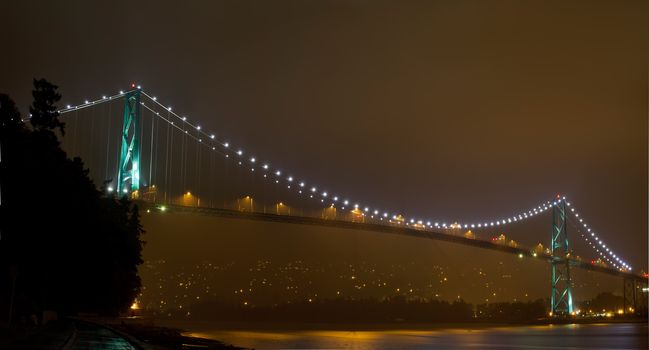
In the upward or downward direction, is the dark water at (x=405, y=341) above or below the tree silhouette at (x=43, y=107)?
below

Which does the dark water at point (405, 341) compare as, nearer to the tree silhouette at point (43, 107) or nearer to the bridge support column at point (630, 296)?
the tree silhouette at point (43, 107)

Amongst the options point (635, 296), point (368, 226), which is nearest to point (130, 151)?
point (368, 226)

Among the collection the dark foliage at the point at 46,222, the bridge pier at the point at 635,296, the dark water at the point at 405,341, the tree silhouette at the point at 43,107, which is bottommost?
the dark water at the point at 405,341

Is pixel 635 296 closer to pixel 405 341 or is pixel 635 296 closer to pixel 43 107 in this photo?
pixel 405 341

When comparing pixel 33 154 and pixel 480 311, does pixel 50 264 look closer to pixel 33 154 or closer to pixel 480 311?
pixel 33 154

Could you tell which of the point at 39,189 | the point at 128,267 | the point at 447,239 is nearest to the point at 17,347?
the point at 39,189

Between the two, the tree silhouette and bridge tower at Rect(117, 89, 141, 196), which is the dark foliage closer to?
the tree silhouette

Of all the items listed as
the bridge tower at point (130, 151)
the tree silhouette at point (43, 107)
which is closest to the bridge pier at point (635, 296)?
the bridge tower at point (130, 151)

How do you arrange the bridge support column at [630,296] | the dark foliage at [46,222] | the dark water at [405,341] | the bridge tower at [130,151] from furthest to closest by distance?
the bridge support column at [630,296], the bridge tower at [130,151], the dark water at [405,341], the dark foliage at [46,222]
